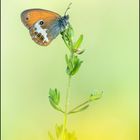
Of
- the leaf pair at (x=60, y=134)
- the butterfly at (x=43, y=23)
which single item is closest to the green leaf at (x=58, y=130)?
the leaf pair at (x=60, y=134)

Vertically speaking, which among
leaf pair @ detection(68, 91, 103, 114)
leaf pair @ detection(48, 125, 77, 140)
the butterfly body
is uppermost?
the butterfly body

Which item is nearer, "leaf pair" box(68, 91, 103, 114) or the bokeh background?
"leaf pair" box(68, 91, 103, 114)

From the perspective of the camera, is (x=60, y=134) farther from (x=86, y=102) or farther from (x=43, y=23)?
(x=43, y=23)

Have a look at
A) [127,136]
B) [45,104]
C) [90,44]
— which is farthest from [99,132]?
[90,44]

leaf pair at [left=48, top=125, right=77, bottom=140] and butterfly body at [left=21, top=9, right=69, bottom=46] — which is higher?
butterfly body at [left=21, top=9, right=69, bottom=46]

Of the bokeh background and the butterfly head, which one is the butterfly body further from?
the bokeh background

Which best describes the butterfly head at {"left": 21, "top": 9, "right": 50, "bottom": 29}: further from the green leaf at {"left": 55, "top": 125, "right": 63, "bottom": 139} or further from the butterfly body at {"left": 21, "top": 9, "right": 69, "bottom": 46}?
the green leaf at {"left": 55, "top": 125, "right": 63, "bottom": 139}

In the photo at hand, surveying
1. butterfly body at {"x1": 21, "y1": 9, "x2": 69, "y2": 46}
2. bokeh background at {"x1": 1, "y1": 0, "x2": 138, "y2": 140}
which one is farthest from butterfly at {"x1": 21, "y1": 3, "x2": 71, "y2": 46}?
bokeh background at {"x1": 1, "y1": 0, "x2": 138, "y2": 140}

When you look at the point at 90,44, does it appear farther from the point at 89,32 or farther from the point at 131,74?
the point at 131,74

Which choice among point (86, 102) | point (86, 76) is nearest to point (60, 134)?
point (86, 102)
